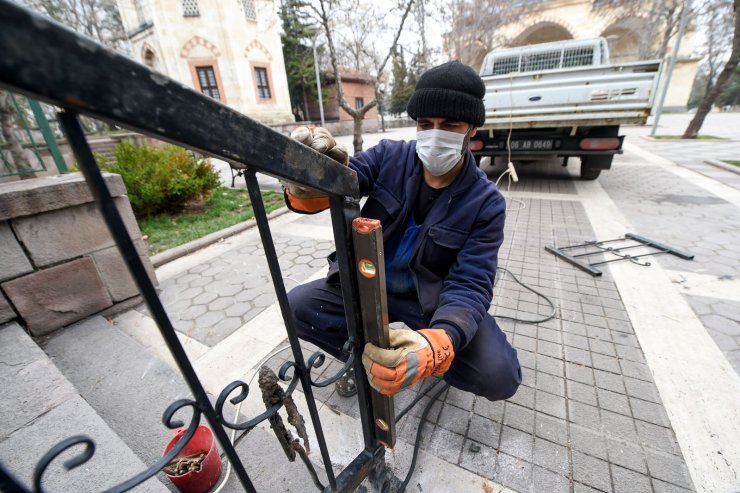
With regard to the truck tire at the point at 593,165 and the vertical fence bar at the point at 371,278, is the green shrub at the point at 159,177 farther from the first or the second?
the truck tire at the point at 593,165

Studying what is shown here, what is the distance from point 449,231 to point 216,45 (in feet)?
67.6

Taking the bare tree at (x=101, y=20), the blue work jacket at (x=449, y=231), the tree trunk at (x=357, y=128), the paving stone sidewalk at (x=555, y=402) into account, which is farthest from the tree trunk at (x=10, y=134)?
the bare tree at (x=101, y=20)

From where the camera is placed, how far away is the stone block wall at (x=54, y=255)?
1.97 metres

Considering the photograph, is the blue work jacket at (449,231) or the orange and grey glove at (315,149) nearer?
the orange and grey glove at (315,149)

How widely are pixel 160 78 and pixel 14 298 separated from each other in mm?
2454

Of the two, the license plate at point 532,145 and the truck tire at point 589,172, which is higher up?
the license plate at point 532,145

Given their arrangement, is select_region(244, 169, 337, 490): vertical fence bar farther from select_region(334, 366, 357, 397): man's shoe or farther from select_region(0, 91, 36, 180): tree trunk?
select_region(0, 91, 36, 180): tree trunk

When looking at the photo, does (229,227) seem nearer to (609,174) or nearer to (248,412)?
(248,412)

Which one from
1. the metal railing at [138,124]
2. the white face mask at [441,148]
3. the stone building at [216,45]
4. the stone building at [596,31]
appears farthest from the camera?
the stone building at [596,31]

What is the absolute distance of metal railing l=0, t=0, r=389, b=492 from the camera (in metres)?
0.35

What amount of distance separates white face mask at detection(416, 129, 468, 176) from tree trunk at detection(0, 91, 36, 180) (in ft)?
17.9

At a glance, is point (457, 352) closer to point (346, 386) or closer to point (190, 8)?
point (346, 386)

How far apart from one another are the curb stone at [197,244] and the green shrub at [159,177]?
44.1 inches

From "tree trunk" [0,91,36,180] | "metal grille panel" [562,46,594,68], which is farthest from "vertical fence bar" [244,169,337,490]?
"metal grille panel" [562,46,594,68]
